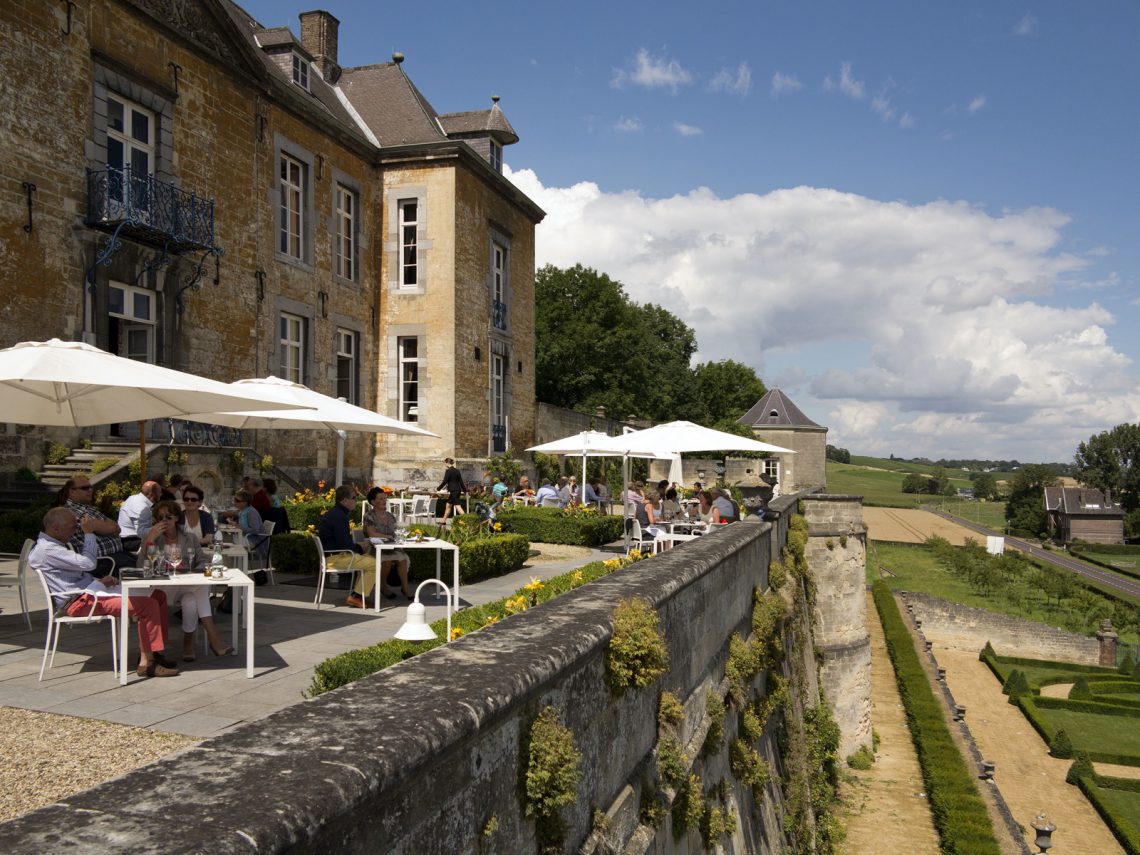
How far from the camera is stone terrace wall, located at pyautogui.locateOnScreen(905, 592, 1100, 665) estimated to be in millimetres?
40219

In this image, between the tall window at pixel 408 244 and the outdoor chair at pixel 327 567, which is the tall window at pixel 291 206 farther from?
the outdoor chair at pixel 327 567

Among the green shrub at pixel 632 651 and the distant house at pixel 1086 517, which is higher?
the green shrub at pixel 632 651

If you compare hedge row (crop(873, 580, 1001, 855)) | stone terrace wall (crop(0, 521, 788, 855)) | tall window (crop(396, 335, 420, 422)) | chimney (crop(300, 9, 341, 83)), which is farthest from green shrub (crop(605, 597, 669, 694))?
chimney (crop(300, 9, 341, 83))

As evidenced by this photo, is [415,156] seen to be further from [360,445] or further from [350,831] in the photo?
[350,831]

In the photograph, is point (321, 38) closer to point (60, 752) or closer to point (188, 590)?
point (188, 590)

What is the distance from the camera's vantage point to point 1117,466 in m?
91.6

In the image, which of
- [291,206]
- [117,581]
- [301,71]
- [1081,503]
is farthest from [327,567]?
[1081,503]

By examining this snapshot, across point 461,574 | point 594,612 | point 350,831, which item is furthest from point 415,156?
point 350,831

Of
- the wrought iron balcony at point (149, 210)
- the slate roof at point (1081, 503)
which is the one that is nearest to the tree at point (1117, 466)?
the slate roof at point (1081, 503)

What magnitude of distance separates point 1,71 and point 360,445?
10996mm

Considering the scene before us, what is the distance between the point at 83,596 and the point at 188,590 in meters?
0.65

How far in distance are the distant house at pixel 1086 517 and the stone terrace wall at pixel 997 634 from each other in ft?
164

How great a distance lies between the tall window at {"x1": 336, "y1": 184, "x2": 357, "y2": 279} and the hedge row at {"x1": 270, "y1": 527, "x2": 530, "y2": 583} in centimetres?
1039

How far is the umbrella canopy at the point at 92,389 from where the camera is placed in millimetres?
6516
